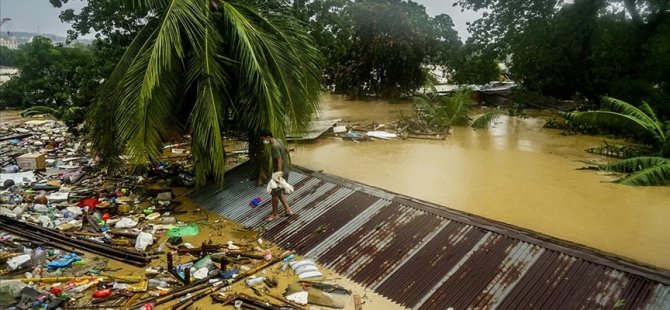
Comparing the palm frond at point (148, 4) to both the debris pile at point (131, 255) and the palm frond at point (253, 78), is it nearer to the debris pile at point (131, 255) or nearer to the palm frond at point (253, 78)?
the palm frond at point (253, 78)

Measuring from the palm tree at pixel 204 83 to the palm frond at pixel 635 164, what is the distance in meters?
6.23

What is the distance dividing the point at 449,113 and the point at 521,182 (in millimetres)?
6235

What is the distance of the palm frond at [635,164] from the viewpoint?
28.0 feet

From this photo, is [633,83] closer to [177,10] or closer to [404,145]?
[404,145]

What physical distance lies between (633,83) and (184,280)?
14.7m

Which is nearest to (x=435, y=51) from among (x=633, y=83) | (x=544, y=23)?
(x=544, y=23)

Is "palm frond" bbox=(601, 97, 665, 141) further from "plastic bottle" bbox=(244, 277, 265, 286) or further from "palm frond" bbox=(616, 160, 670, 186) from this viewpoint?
"plastic bottle" bbox=(244, 277, 265, 286)

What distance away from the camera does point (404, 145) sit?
12031mm

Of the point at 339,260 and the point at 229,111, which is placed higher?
the point at 229,111

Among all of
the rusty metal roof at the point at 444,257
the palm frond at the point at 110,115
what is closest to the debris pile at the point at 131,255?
the rusty metal roof at the point at 444,257

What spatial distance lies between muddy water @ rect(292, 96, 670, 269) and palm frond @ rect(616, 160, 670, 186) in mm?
149

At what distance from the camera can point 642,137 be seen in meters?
11.6

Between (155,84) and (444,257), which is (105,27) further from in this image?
(444,257)

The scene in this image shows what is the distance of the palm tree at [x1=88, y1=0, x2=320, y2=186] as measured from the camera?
642 centimetres
